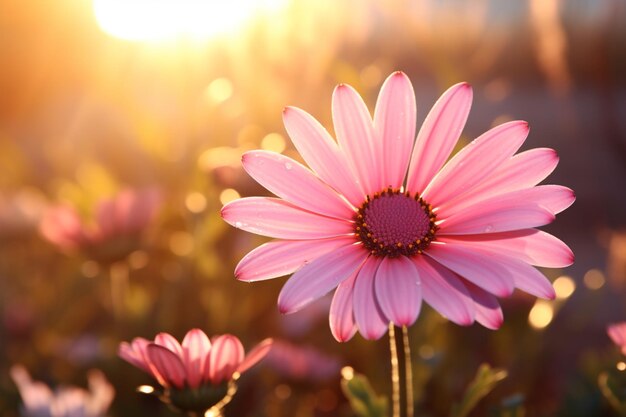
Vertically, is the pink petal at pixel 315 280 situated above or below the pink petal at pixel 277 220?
below

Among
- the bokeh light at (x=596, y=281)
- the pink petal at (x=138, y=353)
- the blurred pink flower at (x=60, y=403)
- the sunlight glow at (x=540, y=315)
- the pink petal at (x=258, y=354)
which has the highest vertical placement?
the pink petal at (x=138, y=353)

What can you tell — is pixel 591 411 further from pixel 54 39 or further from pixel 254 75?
pixel 54 39

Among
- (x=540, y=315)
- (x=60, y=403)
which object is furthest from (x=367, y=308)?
(x=540, y=315)

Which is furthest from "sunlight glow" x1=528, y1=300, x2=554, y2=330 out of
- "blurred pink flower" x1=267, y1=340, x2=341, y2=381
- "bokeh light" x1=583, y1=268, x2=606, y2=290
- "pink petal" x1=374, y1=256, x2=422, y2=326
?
"pink petal" x1=374, y1=256, x2=422, y2=326

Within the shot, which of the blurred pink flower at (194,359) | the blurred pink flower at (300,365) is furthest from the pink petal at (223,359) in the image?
the blurred pink flower at (300,365)

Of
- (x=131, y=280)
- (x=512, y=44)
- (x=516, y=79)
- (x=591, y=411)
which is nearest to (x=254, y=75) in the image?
(x=131, y=280)

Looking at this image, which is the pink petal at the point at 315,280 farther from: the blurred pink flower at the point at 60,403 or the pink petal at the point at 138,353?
the blurred pink flower at the point at 60,403

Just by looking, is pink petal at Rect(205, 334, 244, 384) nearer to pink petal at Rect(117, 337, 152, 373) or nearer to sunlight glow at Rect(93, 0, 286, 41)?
pink petal at Rect(117, 337, 152, 373)
